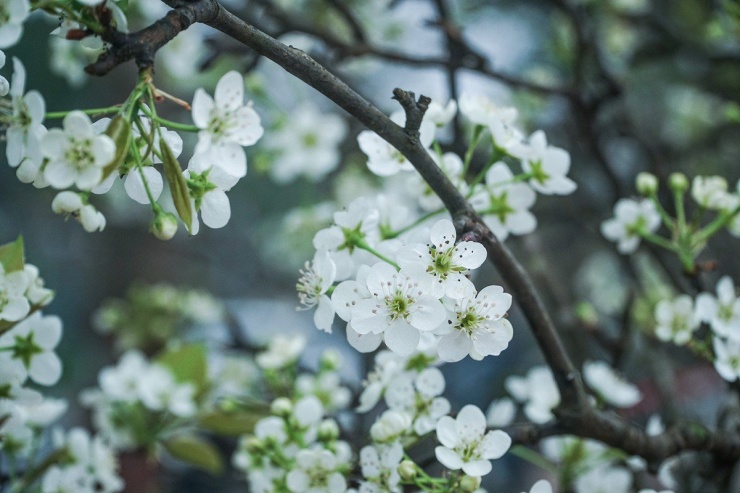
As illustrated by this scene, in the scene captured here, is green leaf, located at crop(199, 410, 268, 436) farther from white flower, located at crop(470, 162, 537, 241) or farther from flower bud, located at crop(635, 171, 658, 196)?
flower bud, located at crop(635, 171, 658, 196)

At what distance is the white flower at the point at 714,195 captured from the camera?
2.79 feet

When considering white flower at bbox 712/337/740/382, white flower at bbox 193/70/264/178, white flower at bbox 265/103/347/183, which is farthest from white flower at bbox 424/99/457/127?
white flower at bbox 265/103/347/183

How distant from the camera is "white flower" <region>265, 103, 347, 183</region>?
1.42 metres

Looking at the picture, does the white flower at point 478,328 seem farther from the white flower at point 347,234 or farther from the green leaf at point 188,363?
the green leaf at point 188,363

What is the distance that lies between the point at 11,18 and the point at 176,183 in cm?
15

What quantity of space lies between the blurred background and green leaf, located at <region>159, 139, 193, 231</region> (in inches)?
18.5

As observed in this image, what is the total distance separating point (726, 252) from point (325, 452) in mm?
1231

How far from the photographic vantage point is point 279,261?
79.6 inches

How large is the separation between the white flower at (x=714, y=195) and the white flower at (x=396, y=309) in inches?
18.6

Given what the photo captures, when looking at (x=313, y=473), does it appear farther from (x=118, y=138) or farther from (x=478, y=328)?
(x=118, y=138)

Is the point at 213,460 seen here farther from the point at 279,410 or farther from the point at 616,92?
the point at 616,92

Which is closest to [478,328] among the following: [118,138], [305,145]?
[118,138]

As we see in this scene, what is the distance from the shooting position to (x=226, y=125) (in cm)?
60

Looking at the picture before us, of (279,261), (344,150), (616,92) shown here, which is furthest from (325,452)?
(279,261)
